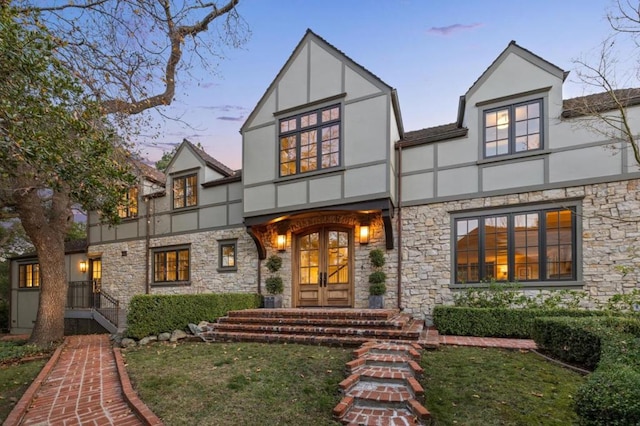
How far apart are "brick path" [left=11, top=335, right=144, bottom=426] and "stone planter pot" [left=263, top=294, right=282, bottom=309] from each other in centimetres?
448

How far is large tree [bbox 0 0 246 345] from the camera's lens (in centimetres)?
469

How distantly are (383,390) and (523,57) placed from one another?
8.73 m

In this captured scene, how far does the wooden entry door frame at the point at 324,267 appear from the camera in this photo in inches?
422

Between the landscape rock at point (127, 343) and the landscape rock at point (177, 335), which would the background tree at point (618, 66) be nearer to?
the landscape rock at point (177, 335)

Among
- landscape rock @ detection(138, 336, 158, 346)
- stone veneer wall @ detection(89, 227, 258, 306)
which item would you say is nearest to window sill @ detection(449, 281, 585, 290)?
stone veneer wall @ detection(89, 227, 258, 306)

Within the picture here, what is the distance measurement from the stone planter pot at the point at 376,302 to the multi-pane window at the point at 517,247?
2013mm

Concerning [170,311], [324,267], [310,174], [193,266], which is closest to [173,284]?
[193,266]

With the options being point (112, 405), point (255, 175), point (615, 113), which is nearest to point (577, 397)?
point (112, 405)

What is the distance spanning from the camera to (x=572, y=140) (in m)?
8.53

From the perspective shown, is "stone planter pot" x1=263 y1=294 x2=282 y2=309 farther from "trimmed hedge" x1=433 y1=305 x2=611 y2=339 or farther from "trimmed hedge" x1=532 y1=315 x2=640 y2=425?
"trimmed hedge" x1=532 y1=315 x2=640 y2=425

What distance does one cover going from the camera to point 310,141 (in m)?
A: 10.8

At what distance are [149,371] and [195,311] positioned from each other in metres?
3.42

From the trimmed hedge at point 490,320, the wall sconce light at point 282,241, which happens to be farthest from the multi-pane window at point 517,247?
the wall sconce light at point 282,241

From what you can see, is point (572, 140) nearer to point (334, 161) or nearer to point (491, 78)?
point (491, 78)
